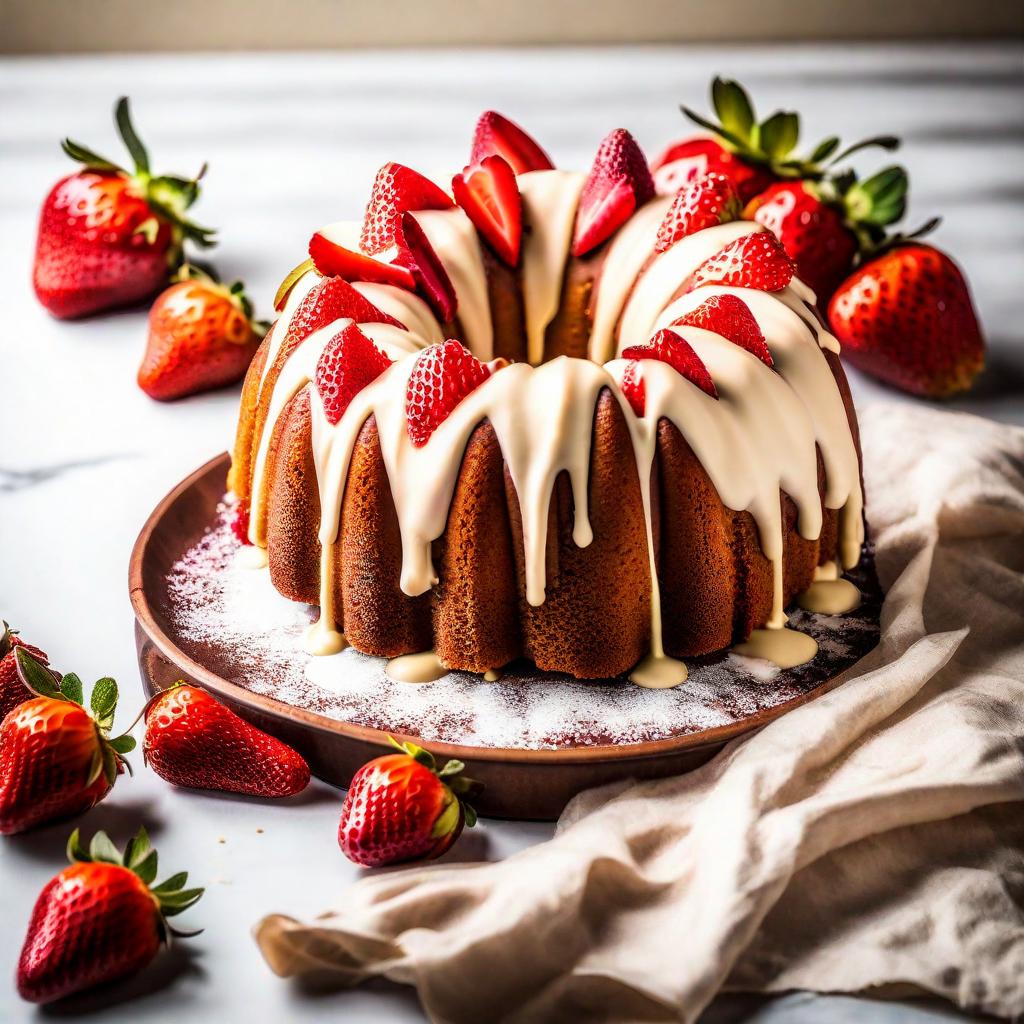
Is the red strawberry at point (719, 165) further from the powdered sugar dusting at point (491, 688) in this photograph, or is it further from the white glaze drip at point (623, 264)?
the powdered sugar dusting at point (491, 688)

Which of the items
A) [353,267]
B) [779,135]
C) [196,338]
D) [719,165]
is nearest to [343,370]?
[353,267]

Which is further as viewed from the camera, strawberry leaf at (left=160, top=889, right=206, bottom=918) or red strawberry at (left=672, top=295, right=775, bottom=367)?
red strawberry at (left=672, top=295, right=775, bottom=367)

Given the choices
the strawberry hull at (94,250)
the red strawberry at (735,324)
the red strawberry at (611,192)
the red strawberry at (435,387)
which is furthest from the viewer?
the strawberry hull at (94,250)

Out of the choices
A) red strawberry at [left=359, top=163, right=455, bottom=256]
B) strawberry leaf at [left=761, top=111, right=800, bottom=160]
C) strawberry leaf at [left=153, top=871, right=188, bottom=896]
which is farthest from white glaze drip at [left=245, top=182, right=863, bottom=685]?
strawberry leaf at [left=761, top=111, right=800, bottom=160]

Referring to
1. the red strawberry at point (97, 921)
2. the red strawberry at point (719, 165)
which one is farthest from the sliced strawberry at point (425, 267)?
the red strawberry at point (97, 921)

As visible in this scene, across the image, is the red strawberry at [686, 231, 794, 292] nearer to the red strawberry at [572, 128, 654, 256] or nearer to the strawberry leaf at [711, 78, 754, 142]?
the red strawberry at [572, 128, 654, 256]

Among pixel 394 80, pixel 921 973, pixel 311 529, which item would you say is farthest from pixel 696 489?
pixel 394 80
